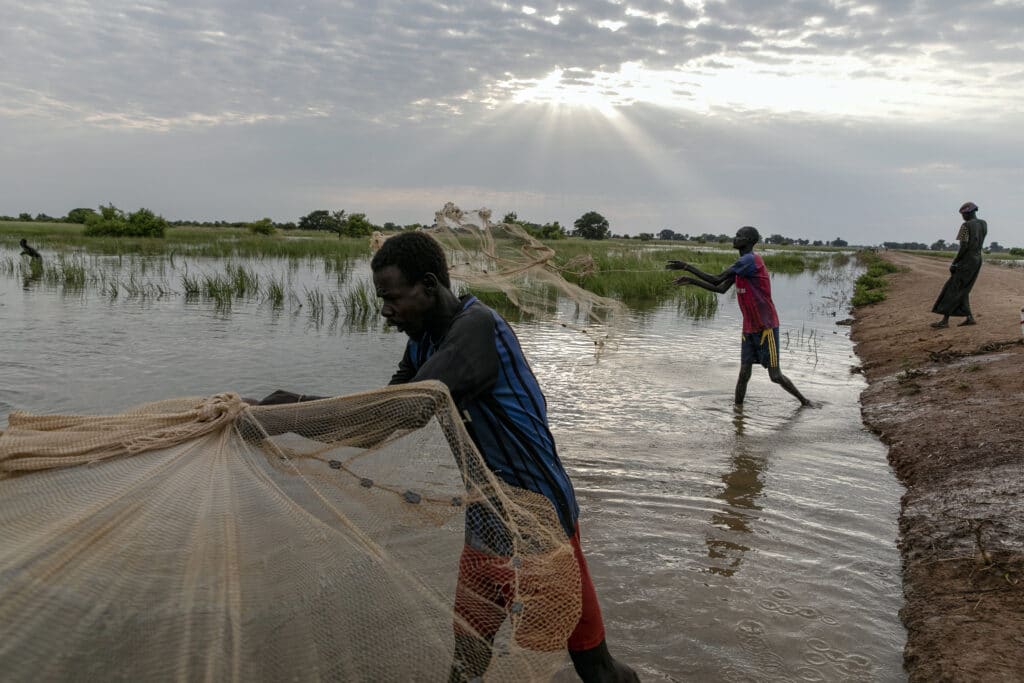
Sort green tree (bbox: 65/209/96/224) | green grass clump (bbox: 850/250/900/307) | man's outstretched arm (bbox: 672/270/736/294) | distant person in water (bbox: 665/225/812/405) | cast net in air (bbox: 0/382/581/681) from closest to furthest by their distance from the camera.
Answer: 1. cast net in air (bbox: 0/382/581/681)
2. man's outstretched arm (bbox: 672/270/736/294)
3. distant person in water (bbox: 665/225/812/405)
4. green grass clump (bbox: 850/250/900/307)
5. green tree (bbox: 65/209/96/224)

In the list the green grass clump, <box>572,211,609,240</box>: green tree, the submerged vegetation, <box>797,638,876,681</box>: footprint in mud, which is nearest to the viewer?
<box>797,638,876,681</box>: footprint in mud

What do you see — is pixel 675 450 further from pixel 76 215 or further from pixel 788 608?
pixel 76 215

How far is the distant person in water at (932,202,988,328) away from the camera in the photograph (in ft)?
35.4

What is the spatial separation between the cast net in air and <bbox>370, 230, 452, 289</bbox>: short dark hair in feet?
1.01

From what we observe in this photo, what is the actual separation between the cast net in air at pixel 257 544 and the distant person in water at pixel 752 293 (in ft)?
15.7

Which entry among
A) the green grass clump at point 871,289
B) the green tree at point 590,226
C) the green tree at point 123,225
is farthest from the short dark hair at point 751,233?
the green tree at point 123,225

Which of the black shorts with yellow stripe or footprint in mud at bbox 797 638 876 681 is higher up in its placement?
the black shorts with yellow stripe

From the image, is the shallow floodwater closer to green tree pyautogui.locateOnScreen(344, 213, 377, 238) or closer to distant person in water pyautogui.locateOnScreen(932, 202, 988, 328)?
distant person in water pyautogui.locateOnScreen(932, 202, 988, 328)

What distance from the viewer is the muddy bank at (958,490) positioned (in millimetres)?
3023

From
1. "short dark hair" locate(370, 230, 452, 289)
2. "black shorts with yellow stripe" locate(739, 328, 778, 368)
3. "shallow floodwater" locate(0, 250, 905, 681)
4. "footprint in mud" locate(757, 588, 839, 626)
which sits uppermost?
"short dark hair" locate(370, 230, 452, 289)

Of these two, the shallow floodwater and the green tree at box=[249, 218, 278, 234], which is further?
the green tree at box=[249, 218, 278, 234]

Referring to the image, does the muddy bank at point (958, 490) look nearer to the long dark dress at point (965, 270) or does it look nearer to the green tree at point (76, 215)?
the long dark dress at point (965, 270)

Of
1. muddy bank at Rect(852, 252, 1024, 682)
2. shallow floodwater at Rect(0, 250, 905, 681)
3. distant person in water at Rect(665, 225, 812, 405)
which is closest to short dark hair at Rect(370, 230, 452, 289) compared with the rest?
shallow floodwater at Rect(0, 250, 905, 681)

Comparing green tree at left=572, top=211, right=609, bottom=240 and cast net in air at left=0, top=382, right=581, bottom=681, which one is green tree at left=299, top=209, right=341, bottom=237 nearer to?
green tree at left=572, top=211, right=609, bottom=240
